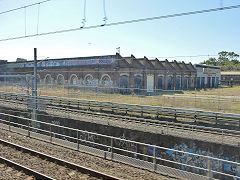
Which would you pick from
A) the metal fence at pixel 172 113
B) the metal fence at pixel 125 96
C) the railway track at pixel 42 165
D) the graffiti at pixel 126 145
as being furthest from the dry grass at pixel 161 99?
the railway track at pixel 42 165

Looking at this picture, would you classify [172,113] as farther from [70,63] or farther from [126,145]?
[70,63]

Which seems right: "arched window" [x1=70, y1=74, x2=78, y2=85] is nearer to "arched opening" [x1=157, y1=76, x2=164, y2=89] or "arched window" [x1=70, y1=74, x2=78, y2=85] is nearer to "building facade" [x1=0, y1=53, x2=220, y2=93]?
"building facade" [x1=0, y1=53, x2=220, y2=93]

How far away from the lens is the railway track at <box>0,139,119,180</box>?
6.96 m

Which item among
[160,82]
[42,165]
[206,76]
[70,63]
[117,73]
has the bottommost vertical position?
[42,165]

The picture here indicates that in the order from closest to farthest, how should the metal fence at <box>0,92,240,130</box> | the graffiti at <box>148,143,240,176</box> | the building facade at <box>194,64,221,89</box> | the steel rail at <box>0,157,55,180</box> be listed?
the steel rail at <box>0,157,55,180</box> → the graffiti at <box>148,143,240,176</box> → the metal fence at <box>0,92,240,130</box> → the building facade at <box>194,64,221,89</box>

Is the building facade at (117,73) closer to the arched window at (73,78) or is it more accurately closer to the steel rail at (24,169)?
the arched window at (73,78)

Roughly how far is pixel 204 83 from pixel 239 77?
6.17 m

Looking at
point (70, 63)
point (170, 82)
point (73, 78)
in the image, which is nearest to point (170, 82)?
point (170, 82)

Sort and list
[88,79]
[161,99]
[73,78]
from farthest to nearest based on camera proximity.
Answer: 1. [73,78]
2. [88,79]
3. [161,99]

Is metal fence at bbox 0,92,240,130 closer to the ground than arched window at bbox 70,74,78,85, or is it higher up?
closer to the ground

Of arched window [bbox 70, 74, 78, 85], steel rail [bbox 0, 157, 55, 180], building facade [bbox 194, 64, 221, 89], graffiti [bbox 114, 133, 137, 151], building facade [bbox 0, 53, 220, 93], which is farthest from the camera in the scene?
building facade [bbox 194, 64, 221, 89]

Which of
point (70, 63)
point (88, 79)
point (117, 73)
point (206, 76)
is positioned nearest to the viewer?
point (117, 73)

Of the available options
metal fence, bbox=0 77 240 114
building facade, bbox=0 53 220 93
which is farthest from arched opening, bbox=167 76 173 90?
metal fence, bbox=0 77 240 114

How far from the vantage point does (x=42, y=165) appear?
309 inches
